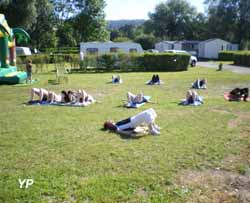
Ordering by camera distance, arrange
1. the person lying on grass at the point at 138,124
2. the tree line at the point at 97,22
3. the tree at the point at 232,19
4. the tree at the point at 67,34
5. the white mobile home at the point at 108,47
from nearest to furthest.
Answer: the person lying on grass at the point at 138,124 → the white mobile home at the point at 108,47 → the tree line at the point at 97,22 → the tree at the point at 67,34 → the tree at the point at 232,19

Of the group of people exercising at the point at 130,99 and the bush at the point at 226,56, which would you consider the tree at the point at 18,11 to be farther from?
the bush at the point at 226,56

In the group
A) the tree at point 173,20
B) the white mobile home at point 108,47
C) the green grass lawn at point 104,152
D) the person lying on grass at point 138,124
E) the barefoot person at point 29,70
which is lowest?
the green grass lawn at point 104,152

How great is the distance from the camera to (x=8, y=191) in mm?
4359

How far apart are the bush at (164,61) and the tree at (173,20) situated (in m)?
45.8

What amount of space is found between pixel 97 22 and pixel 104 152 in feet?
164

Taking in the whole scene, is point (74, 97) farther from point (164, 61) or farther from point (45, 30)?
point (45, 30)

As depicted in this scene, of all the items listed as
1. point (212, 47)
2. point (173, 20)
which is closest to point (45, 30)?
point (212, 47)

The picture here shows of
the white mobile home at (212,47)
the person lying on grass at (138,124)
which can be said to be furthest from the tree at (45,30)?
the person lying on grass at (138,124)

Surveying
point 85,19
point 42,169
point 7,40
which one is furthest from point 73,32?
point 42,169

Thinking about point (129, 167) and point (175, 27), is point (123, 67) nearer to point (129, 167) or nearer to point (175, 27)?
point (129, 167)

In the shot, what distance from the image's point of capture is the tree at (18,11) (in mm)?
37531

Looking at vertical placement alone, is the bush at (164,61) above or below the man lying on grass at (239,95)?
above

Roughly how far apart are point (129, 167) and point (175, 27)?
230 ft

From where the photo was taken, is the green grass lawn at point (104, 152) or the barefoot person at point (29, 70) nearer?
the green grass lawn at point (104, 152)
